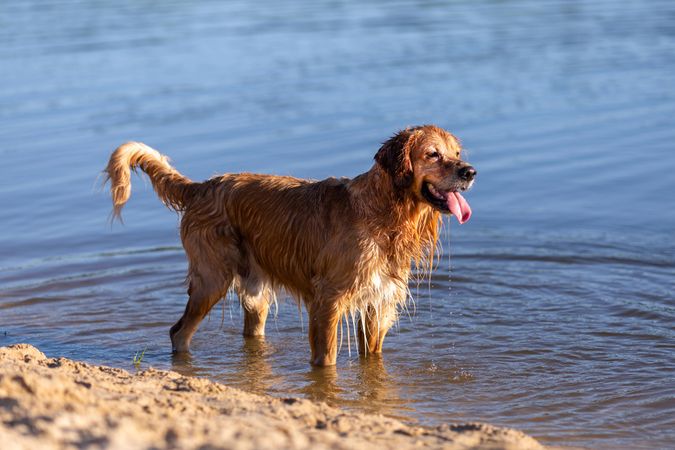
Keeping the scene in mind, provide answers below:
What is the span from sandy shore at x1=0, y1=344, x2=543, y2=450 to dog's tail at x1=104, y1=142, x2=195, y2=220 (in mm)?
2351

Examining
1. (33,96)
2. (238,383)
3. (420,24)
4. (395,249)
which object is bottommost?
(238,383)

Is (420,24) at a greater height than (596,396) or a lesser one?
greater

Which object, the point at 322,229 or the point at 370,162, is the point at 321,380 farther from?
the point at 370,162

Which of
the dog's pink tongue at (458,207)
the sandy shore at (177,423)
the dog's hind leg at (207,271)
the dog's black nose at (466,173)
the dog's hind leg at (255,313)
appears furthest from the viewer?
the dog's hind leg at (255,313)

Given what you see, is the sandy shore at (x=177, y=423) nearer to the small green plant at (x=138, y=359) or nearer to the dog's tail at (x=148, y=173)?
the small green plant at (x=138, y=359)

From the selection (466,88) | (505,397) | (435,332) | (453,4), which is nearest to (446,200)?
(505,397)

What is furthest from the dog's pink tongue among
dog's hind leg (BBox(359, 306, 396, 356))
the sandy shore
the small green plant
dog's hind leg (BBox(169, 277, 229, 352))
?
the small green plant

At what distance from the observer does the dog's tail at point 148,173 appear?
26.7 feet

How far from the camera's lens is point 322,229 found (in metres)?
7.42

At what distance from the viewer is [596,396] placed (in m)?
7.09

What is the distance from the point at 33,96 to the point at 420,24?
9593 mm

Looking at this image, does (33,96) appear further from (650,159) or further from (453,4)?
(453,4)

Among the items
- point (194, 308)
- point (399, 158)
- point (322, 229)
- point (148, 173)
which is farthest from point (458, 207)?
point (148, 173)

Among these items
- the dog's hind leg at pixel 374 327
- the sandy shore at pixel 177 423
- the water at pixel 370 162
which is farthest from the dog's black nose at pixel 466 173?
the sandy shore at pixel 177 423
